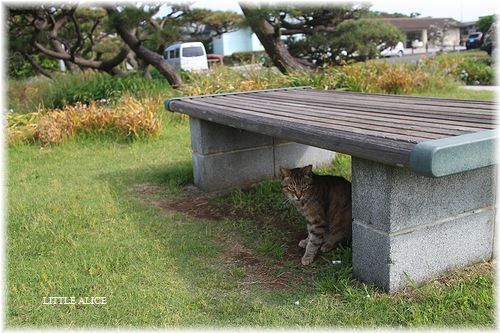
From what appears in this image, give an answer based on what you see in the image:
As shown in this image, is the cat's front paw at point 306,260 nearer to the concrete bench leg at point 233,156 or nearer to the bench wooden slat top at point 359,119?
the bench wooden slat top at point 359,119

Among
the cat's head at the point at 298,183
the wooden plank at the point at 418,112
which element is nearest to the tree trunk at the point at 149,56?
the wooden plank at the point at 418,112

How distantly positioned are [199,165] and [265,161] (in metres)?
0.66

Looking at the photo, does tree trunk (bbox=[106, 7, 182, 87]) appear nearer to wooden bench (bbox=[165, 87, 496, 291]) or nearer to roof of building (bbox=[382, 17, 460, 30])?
wooden bench (bbox=[165, 87, 496, 291])

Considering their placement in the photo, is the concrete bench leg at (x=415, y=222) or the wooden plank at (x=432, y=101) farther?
the wooden plank at (x=432, y=101)

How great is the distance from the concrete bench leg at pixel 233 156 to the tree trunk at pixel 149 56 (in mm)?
5741

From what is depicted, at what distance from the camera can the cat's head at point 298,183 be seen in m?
3.33

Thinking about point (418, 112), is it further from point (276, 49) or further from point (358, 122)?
point (276, 49)

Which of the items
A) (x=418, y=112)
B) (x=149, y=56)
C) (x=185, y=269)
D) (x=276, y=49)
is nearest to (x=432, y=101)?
(x=418, y=112)

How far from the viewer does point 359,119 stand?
10.1 ft

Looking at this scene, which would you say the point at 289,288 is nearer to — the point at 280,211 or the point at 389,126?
the point at 389,126

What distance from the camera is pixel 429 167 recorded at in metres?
2.01

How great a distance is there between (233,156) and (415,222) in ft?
8.36

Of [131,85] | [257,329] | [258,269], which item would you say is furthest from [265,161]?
[131,85]

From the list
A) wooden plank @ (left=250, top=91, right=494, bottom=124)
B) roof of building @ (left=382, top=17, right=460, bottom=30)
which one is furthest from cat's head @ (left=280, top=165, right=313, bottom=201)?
roof of building @ (left=382, top=17, right=460, bottom=30)
